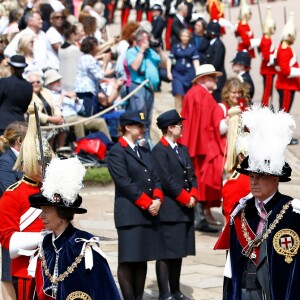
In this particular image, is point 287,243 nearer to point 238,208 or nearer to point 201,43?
point 238,208

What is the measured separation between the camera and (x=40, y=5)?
20203 millimetres

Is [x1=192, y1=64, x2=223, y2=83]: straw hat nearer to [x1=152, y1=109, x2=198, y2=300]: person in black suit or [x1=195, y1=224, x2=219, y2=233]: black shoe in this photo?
[x1=195, y1=224, x2=219, y2=233]: black shoe

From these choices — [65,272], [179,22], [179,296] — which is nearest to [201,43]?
[179,22]

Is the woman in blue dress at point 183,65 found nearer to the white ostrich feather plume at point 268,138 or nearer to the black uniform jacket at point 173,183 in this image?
the black uniform jacket at point 173,183

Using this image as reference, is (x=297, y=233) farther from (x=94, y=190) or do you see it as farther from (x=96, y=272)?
(x=94, y=190)

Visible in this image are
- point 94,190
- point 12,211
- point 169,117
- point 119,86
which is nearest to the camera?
point 12,211

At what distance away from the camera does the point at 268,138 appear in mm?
6883

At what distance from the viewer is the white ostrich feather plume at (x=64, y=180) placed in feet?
22.3

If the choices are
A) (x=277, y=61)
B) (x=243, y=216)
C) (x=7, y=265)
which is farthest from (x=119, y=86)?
(x=243, y=216)

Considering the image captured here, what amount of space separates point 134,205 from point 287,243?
3192 mm

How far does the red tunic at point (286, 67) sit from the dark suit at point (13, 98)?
5873 mm

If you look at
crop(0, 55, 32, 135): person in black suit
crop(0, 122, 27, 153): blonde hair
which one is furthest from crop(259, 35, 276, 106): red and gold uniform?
crop(0, 122, 27, 153): blonde hair

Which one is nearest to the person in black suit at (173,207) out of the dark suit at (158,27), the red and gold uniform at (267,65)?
the red and gold uniform at (267,65)

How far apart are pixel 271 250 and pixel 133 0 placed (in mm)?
26841
